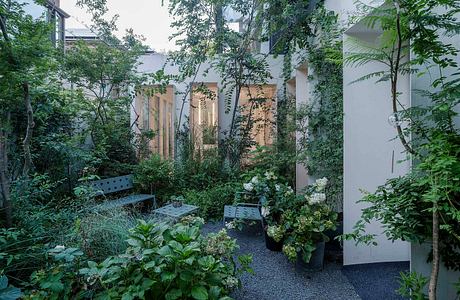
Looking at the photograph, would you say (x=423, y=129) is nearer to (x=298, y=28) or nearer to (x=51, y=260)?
(x=51, y=260)

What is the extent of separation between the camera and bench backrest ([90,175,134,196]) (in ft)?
14.8

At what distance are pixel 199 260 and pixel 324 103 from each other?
2.84m

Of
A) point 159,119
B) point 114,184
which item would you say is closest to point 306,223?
point 114,184

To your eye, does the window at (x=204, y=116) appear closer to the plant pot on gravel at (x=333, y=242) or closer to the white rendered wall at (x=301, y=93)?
the white rendered wall at (x=301, y=93)

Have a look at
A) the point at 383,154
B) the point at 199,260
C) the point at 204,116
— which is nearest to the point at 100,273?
the point at 199,260

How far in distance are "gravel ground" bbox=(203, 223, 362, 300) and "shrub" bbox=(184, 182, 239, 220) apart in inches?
57.3

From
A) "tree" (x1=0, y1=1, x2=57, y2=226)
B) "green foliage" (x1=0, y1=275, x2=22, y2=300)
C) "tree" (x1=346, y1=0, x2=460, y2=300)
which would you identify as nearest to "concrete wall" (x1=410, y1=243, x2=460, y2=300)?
"tree" (x1=346, y1=0, x2=460, y2=300)

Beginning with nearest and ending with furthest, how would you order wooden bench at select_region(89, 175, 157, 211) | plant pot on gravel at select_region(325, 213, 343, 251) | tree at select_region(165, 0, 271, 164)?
1. plant pot on gravel at select_region(325, 213, 343, 251)
2. wooden bench at select_region(89, 175, 157, 211)
3. tree at select_region(165, 0, 271, 164)

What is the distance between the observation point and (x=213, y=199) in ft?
16.2

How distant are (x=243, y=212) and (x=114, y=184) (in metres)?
2.19

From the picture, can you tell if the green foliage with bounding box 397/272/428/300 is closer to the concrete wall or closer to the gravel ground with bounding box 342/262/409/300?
the concrete wall

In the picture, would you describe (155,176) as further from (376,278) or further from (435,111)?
(435,111)

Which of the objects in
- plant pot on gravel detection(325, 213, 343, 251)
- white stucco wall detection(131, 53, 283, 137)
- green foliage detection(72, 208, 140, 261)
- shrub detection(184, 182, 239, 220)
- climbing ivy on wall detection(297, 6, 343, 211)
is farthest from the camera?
white stucco wall detection(131, 53, 283, 137)

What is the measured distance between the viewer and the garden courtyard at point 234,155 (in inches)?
69.5
